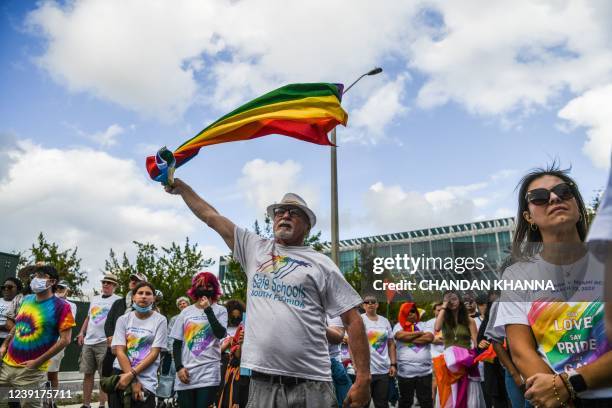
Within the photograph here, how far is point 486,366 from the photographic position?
7.21 metres

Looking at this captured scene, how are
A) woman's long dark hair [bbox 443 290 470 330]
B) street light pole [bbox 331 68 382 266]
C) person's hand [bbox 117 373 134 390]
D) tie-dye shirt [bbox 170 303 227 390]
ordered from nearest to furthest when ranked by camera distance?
person's hand [bbox 117 373 134 390], tie-dye shirt [bbox 170 303 227 390], woman's long dark hair [bbox 443 290 470 330], street light pole [bbox 331 68 382 266]

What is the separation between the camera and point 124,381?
5398 millimetres

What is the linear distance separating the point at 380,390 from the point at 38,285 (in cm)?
560

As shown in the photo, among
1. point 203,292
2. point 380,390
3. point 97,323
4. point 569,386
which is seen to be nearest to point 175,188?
point 203,292

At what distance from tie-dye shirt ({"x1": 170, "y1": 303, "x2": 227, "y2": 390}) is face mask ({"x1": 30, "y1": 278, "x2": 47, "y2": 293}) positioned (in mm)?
1756

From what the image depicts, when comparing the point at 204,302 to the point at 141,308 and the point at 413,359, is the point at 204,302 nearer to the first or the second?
the point at 141,308

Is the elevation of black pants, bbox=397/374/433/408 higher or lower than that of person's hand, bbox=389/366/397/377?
lower

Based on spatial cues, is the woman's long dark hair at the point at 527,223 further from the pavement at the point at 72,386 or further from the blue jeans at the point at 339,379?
the pavement at the point at 72,386

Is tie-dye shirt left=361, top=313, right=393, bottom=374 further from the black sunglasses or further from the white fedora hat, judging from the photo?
the black sunglasses

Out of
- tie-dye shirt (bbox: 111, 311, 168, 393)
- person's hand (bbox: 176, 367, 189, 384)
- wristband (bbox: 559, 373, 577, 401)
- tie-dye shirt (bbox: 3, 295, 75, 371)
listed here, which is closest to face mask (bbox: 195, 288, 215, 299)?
tie-dye shirt (bbox: 111, 311, 168, 393)

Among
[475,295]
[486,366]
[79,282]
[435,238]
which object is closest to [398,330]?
[475,295]

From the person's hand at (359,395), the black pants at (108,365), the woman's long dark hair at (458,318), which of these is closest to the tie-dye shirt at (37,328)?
the black pants at (108,365)

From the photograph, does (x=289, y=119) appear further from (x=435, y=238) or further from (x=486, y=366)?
(x=435, y=238)

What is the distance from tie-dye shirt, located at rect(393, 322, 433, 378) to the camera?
896 cm
